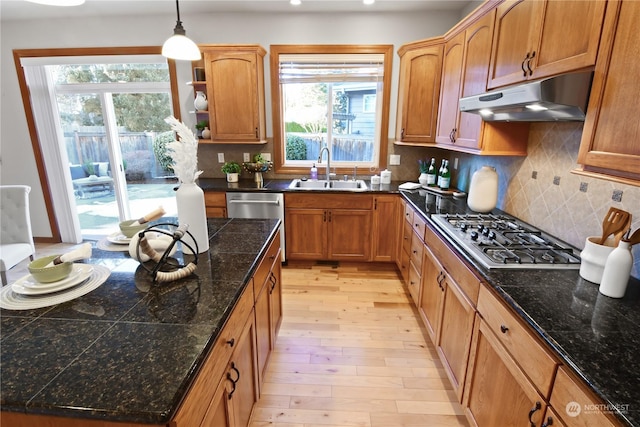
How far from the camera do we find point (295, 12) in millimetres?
3375

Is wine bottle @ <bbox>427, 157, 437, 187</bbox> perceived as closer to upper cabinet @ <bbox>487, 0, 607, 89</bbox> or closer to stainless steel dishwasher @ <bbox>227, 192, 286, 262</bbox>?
upper cabinet @ <bbox>487, 0, 607, 89</bbox>

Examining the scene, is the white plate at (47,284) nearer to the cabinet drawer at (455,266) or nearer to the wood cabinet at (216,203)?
the cabinet drawer at (455,266)

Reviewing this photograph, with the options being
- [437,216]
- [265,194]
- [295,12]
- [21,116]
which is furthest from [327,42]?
[21,116]

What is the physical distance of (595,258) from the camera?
4.30 feet

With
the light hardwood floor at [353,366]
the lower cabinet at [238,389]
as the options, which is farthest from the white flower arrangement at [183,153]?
the light hardwood floor at [353,366]

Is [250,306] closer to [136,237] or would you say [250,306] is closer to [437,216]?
[136,237]

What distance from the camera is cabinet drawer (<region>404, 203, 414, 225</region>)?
9.29ft

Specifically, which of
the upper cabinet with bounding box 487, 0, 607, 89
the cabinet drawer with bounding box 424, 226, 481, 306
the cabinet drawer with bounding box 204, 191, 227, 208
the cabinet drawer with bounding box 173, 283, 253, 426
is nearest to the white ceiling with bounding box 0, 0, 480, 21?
the upper cabinet with bounding box 487, 0, 607, 89

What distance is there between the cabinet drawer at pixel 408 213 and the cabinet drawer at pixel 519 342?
140 centimetres

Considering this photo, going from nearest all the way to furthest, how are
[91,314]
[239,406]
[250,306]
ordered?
[91,314]
[239,406]
[250,306]

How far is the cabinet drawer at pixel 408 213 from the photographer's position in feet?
9.29

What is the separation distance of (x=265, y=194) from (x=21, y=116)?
3144mm

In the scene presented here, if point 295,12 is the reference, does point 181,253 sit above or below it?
below

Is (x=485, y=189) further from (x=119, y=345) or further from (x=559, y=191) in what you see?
(x=119, y=345)
